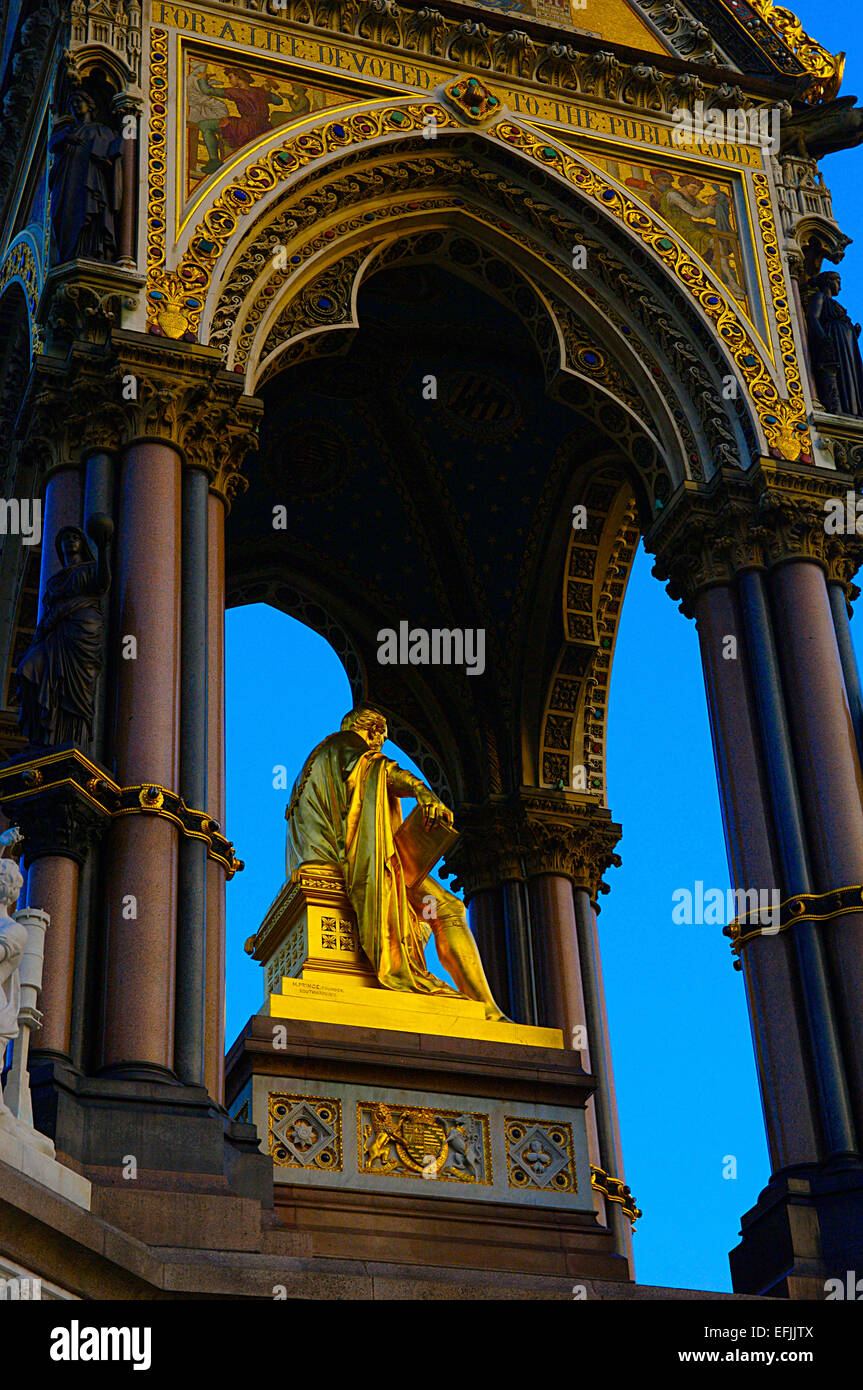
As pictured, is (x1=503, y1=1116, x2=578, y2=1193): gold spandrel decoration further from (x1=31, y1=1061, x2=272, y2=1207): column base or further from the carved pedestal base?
(x1=31, y1=1061, x2=272, y2=1207): column base

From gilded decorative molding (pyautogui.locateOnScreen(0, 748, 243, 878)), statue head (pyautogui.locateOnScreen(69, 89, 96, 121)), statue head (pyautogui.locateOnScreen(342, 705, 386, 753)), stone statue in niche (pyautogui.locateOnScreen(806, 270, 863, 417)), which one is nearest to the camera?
gilded decorative molding (pyautogui.locateOnScreen(0, 748, 243, 878))

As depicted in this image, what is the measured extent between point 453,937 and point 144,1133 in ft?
14.6

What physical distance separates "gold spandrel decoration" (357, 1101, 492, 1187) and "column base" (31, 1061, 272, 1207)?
61.3 inches

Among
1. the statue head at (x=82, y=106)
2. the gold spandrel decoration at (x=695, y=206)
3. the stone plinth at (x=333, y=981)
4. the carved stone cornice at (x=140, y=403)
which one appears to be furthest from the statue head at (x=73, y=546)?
the gold spandrel decoration at (x=695, y=206)

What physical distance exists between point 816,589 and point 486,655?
17.1 ft

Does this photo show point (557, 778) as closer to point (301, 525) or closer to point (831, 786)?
point (301, 525)

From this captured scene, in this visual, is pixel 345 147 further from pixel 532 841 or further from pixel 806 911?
pixel 806 911

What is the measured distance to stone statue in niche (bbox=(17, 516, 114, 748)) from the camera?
13359 mm

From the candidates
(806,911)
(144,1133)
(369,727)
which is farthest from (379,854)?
(144,1133)

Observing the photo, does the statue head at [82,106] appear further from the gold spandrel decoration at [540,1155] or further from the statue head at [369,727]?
the gold spandrel decoration at [540,1155]

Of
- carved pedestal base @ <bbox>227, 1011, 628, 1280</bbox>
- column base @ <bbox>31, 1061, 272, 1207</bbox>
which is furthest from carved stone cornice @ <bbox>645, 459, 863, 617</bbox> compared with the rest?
column base @ <bbox>31, 1061, 272, 1207</bbox>

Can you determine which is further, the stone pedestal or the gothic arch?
the gothic arch

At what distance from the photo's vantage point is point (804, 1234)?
1343 centimetres

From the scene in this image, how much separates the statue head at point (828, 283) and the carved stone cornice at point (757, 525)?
2.17 metres
